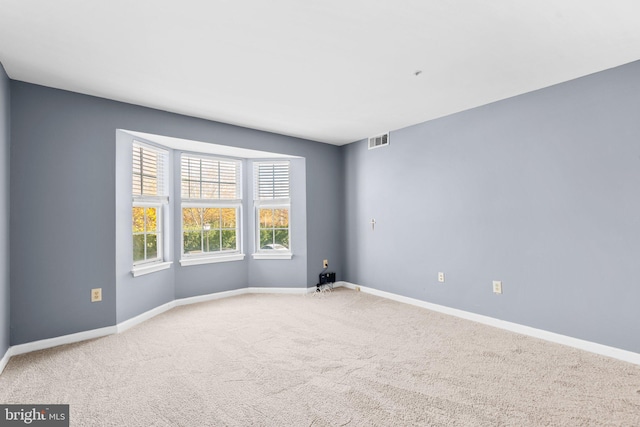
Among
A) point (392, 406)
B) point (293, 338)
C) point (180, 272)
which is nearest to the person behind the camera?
point (392, 406)

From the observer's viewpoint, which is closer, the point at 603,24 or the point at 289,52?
the point at 603,24

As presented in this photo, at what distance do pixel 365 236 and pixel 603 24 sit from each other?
3471mm

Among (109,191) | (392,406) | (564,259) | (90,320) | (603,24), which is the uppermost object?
(603,24)

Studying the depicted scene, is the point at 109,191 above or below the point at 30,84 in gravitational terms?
below

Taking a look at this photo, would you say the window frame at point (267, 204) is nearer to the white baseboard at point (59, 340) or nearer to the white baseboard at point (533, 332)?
the white baseboard at point (533, 332)

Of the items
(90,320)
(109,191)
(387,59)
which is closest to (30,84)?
(109,191)

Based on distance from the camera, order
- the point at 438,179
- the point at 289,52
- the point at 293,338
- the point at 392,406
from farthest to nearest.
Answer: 1. the point at 438,179
2. the point at 293,338
3. the point at 289,52
4. the point at 392,406

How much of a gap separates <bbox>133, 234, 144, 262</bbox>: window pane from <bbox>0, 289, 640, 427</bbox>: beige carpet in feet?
2.68

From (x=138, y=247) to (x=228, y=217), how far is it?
1336 mm

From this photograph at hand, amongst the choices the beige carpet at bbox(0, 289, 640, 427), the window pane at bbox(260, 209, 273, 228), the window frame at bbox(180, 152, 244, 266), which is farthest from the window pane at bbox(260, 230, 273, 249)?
the beige carpet at bbox(0, 289, 640, 427)

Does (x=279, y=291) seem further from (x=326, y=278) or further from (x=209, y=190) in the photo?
(x=209, y=190)

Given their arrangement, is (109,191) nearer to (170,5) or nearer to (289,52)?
(170,5)

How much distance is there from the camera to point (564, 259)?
2.88m

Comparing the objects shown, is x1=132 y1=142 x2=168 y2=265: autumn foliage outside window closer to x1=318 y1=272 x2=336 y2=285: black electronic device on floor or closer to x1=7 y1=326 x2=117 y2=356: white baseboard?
x1=7 y1=326 x2=117 y2=356: white baseboard
